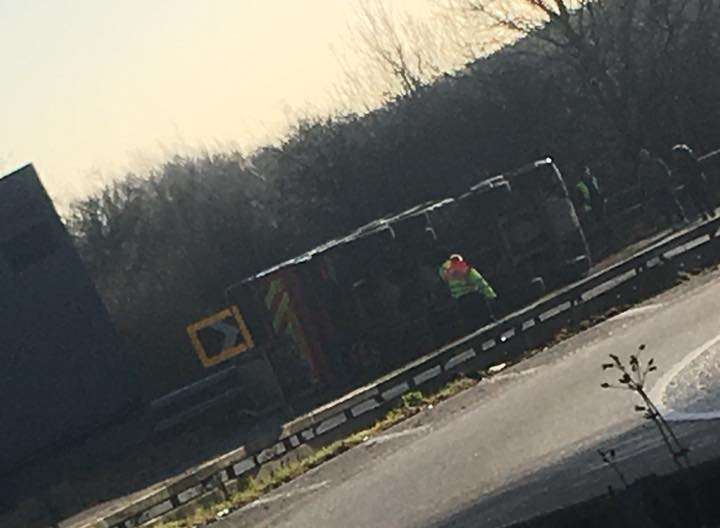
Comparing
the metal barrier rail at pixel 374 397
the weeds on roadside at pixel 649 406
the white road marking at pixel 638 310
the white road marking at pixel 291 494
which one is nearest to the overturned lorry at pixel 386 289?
the metal barrier rail at pixel 374 397

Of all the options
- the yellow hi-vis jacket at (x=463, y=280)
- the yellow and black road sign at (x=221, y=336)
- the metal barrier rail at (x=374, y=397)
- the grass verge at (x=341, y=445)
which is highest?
the yellow and black road sign at (x=221, y=336)

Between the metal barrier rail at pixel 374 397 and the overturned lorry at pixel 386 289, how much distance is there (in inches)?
115

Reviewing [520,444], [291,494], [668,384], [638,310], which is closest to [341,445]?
[291,494]

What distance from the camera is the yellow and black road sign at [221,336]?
2752cm

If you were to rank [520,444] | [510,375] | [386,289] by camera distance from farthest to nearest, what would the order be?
[386,289] < [510,375] < [520,444]

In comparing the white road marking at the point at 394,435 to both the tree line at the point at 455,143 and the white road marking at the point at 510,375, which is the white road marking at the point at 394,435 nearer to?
the white road marking at the point at 510,375

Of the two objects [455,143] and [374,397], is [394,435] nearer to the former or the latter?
[374,397]

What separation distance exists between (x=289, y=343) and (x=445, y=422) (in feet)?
29.4

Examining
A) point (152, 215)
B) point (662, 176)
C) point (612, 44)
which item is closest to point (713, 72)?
point (612, 44)

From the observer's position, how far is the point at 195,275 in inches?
1797

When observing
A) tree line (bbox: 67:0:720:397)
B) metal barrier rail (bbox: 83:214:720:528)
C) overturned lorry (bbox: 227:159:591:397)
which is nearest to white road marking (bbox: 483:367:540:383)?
metal barrier rail (bbox: 83:214:720:528)

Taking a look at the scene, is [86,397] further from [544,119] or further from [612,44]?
[612,44]

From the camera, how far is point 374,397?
21.1 m

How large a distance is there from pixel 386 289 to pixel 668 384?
1297cm
